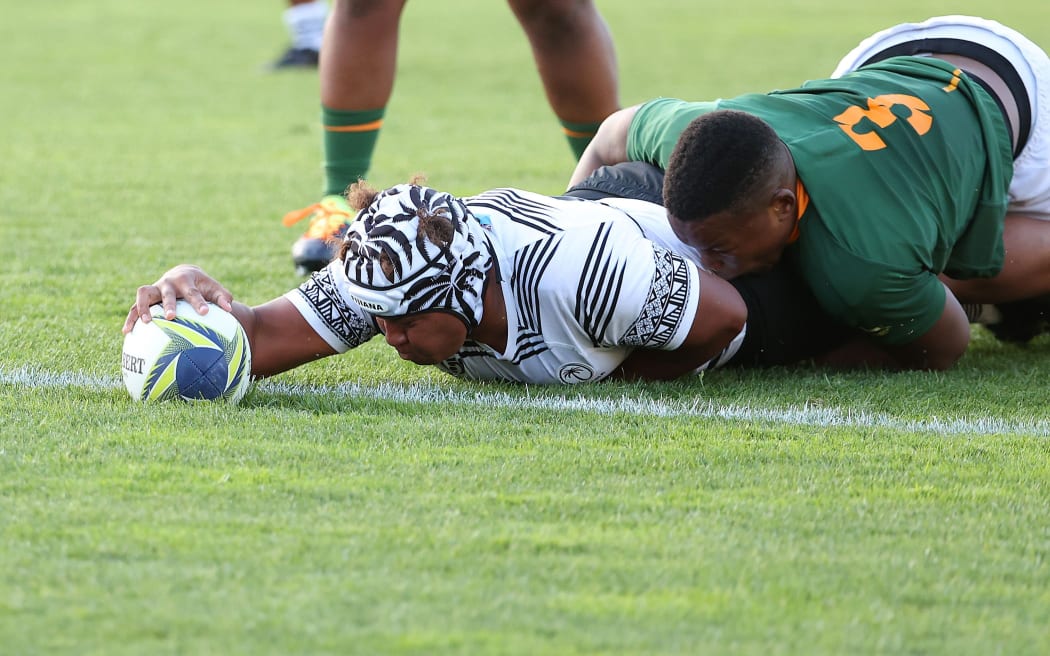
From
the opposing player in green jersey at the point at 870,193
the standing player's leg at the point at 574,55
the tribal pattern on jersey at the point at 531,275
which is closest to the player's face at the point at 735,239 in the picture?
the opposing player in green jersey at the point at 870,193

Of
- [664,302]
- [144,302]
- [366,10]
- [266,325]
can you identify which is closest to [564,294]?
[664,302]

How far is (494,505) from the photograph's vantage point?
2471mm

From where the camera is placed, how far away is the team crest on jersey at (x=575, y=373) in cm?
334

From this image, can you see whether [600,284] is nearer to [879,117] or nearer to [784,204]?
[784,204]

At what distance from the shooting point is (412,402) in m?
3.20

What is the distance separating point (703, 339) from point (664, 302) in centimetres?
19

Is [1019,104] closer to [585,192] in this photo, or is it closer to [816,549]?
[585,192]

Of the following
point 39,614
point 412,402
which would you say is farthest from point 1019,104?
point 39,614

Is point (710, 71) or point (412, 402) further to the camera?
point (710, 71)

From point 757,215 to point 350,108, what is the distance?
1859 mm

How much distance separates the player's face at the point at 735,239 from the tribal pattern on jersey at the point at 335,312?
75 cm

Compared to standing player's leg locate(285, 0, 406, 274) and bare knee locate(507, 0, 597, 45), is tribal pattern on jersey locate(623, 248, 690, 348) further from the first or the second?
bare knee locate(507, 0, 597, 45)

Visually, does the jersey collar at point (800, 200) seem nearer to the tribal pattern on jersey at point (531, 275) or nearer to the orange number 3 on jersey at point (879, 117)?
the orange number 3 on jersey at point (879, 117)

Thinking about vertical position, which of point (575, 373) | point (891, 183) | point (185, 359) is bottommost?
point (575, 373)
